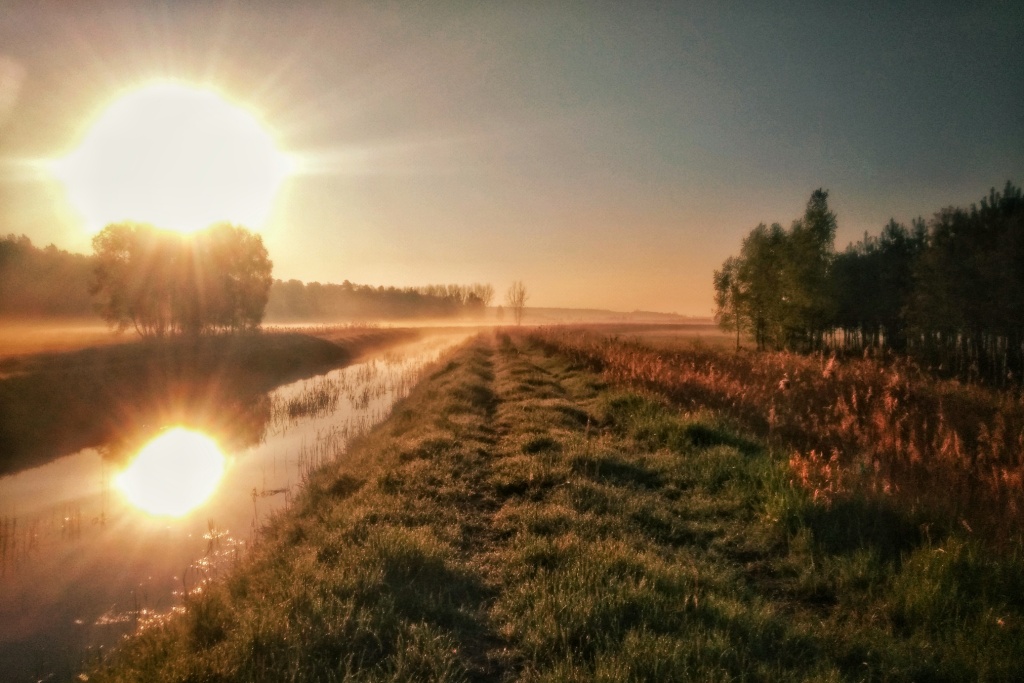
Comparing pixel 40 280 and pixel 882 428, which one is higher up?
pixel 40 280

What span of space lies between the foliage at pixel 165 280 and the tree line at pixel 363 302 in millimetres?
83454

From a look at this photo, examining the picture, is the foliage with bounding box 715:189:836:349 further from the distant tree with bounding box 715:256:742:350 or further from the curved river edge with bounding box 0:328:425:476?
the curved river edge with bounding box 0:328:425:476

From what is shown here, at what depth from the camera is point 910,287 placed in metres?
54.5

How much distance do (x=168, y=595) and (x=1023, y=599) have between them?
365 inches

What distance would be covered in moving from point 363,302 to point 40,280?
342ft

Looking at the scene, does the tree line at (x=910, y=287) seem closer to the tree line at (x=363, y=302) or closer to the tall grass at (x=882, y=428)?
the tall grass at (x=882, y=428)

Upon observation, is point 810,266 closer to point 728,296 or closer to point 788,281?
point 788,281

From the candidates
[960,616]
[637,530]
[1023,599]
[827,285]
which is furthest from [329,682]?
[827,285]

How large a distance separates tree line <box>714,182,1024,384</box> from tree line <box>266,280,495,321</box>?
107 meters

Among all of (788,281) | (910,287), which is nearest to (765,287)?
(788,281)

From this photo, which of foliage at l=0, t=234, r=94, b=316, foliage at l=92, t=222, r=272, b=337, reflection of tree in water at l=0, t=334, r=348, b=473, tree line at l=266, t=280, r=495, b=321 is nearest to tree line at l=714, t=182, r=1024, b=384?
reflection of tree in water at l=0, t=334, r=348, b=473

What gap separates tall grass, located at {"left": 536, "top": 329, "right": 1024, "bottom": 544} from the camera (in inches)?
256

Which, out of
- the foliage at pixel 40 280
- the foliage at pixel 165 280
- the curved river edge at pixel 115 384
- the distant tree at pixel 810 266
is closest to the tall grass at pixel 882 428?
the curved river edge at pixel 115 384

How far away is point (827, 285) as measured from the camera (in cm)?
4188
